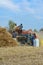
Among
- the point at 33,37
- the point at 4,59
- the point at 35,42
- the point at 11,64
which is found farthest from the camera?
the point at 33,37

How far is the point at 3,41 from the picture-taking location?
20.5m

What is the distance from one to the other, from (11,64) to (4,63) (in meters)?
0.47

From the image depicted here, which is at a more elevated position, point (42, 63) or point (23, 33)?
point (23, 33)

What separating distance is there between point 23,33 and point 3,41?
35.5 feet

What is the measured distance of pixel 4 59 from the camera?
12344mm

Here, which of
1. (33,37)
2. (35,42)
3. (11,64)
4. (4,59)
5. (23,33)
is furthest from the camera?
(23,33)

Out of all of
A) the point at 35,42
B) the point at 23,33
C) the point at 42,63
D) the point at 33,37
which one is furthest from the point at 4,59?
the point at 23,33

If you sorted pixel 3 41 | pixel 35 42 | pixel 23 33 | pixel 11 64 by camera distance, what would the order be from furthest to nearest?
pixel 23 33 → pixel 35 42 → pixel 3 41 → pixel 11 64

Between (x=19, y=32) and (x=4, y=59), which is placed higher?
(x=19, y=32)

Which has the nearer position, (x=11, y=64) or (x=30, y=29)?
(x=11, y=64)

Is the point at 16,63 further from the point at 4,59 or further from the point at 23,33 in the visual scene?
the point at 23,33

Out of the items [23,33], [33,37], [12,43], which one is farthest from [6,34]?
[23,33]

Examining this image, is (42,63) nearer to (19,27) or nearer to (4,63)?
(4,63)

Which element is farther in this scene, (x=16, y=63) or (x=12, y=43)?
(x=12, y=43)
